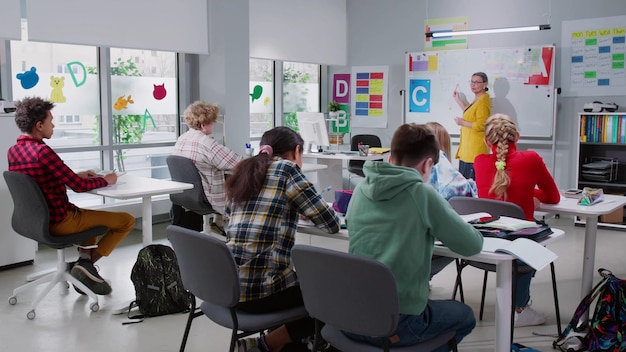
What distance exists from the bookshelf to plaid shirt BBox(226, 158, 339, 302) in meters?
4.65

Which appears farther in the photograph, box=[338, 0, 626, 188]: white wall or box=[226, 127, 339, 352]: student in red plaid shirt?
box=[338, 0, 626, 188]: white wall

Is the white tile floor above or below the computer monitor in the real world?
below

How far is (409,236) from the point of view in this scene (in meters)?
2.21

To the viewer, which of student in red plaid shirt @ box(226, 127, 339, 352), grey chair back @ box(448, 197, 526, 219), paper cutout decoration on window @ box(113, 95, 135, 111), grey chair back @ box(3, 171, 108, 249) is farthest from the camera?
paper cutout decoration on window @ box(113, 95, 135, 111)

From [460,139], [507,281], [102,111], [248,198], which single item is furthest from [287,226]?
[460,139]

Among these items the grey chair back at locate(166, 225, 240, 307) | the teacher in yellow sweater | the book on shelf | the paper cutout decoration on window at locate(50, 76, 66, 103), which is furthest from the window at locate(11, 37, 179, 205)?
the book on shelf

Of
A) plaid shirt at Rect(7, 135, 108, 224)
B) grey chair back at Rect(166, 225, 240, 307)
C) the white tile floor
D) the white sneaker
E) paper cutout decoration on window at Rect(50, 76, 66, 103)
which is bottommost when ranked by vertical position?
the white tile floor

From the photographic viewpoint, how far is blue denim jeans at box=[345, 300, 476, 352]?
2.24 metres

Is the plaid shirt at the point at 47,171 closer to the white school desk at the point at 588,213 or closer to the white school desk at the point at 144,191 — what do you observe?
Answer: the white school desk at the point at 144,191

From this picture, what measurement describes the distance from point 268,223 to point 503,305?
0.98m

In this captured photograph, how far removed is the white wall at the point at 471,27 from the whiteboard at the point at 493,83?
178mm

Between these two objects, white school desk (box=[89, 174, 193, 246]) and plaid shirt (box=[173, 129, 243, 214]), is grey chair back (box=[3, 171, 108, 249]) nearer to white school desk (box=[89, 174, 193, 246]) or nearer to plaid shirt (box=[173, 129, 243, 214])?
white school desk (box=[89, 174, 193, 246])

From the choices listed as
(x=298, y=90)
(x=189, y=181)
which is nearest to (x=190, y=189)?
(x=189, y=181)

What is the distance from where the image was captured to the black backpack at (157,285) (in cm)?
382
